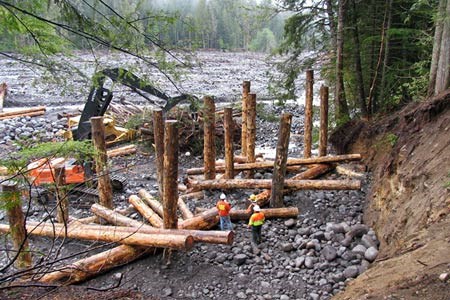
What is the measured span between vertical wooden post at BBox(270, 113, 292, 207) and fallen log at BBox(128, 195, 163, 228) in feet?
8.90

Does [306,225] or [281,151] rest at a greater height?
[281,151]

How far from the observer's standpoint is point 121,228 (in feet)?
23.9

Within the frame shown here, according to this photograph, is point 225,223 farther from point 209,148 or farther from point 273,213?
point 209,148

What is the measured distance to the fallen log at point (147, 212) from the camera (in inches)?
316

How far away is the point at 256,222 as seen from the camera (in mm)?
7266

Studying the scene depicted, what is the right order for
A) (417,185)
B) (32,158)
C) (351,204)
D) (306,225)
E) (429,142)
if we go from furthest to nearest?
(351,204)
(306,225)
(429,142)
(417,185)
(32,158)

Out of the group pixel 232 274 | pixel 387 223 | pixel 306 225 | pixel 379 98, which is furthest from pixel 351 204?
pixel 379 98

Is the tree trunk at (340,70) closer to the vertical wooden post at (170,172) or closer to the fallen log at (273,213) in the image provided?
the fallen log at (273,213)

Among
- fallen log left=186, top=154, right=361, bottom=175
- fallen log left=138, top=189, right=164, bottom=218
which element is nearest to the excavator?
fallen log left=138, top=189, right=164, bottom=218

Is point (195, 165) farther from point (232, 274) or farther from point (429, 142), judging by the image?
point (429, 142)

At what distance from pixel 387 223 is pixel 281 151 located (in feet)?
9.18

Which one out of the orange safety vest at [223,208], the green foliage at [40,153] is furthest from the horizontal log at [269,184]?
the green foliage at [40,153]

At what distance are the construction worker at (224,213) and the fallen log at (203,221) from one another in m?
0.25

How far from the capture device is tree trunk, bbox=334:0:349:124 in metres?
11.4
